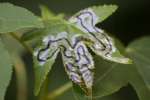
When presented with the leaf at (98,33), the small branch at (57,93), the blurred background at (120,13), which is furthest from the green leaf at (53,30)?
the blurred background at (120,13)

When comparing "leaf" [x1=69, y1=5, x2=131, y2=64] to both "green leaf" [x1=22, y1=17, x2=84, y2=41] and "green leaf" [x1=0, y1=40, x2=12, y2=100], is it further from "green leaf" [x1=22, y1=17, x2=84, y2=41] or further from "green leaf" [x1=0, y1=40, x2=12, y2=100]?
"green leaf" [x1=0, y1=40, x2=12, y2=100]

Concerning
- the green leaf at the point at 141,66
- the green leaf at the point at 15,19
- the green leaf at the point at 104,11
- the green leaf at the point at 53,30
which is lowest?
the green leaf at the point at 141,66

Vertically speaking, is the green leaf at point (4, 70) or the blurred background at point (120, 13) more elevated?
the green leaf at point (4, 70)

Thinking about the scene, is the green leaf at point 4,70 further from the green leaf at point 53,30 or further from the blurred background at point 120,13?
the blurred background at point 120,13

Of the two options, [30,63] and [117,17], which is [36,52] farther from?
[117,17]

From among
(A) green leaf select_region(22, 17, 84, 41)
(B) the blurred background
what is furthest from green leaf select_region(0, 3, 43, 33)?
(B) the blurred background

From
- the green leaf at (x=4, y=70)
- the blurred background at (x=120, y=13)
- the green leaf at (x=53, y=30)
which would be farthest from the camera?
the blurred background at (x=120, y=13)

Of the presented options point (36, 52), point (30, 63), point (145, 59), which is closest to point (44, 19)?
point (36, 52)
